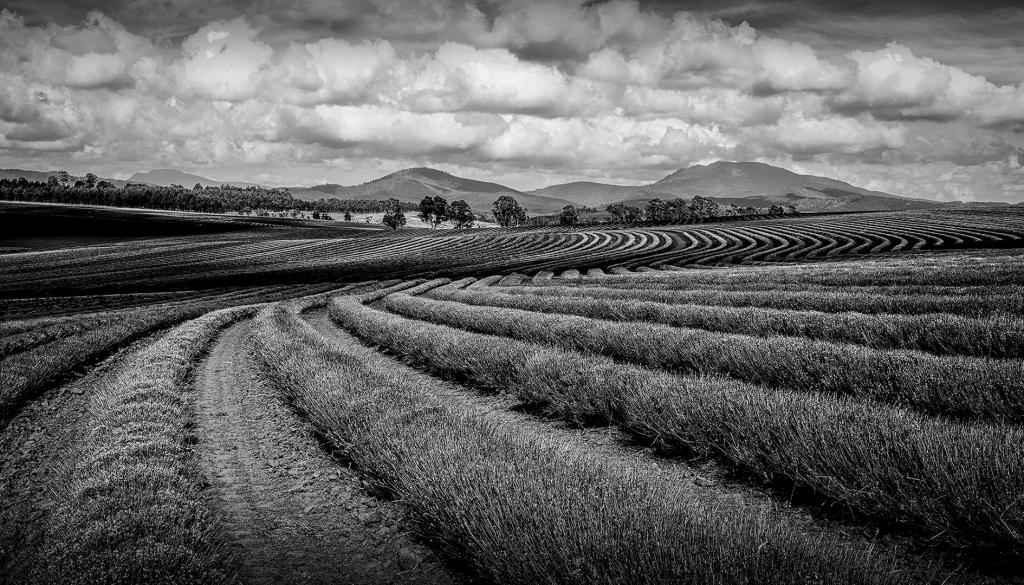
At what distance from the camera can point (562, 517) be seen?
3.56 metres

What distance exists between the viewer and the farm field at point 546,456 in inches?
137

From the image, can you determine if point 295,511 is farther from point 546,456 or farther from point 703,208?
point 703,208

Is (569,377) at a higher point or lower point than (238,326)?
higher

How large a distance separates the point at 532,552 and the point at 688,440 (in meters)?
3.05

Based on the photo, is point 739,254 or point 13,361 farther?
point 739,254

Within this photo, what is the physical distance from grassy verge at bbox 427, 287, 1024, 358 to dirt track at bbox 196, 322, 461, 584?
8368mm

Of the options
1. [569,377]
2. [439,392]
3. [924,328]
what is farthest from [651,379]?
[924,328]

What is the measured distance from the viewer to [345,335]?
1653 cm

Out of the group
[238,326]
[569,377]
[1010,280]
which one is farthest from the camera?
[238,326]

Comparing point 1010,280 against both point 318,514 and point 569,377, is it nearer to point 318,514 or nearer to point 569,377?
point 569,377

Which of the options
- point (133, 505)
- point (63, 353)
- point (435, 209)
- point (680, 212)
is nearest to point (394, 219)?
point (435, 209)

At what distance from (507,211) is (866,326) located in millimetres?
163462

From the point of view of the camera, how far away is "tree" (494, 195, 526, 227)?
6688 inches

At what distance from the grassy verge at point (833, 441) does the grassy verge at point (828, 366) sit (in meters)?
0.89
